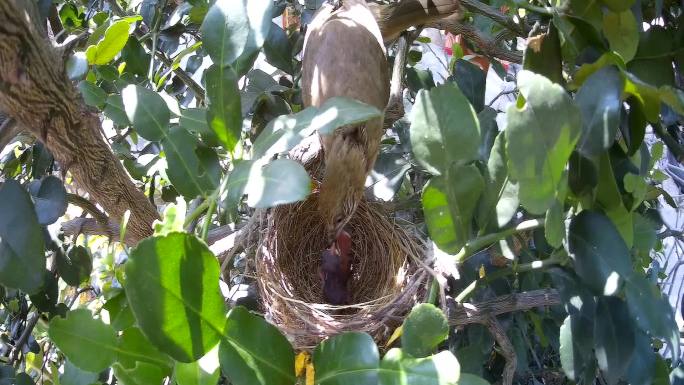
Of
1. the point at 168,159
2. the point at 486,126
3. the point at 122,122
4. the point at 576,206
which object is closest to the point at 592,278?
the point at 576,206

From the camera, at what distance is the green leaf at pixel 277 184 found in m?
0.36

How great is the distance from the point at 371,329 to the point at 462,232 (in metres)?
0.25

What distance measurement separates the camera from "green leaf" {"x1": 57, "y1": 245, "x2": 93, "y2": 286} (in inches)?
31.0

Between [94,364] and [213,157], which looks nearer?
[94,364]

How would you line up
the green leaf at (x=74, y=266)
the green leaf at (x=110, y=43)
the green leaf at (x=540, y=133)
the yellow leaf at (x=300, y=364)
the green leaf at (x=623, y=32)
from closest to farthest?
1. the green leaf at (x=540, y=133)
2. the green leaf at (x=623, y=32)
3. the yellow leaf at (x=300, y=364)
4. the green leaf at (x=110, y=43)
5. the green leaf at (x=74, y=266)

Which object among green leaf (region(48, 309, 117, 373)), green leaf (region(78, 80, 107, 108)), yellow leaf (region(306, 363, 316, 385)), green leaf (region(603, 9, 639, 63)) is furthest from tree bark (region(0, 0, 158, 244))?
green leaf (region(603, 9, 639, 63))

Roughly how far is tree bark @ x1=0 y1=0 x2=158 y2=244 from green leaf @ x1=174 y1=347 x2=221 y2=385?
288mm

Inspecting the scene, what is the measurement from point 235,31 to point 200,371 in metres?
0.25

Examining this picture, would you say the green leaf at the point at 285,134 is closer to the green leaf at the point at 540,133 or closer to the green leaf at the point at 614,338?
the green leaf at the point at 540,133

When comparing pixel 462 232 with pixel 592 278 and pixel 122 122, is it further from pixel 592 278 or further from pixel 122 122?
pixel 122 122

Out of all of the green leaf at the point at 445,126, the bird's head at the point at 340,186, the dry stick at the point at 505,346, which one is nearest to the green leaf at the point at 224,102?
the green leaf at the point at 445,126

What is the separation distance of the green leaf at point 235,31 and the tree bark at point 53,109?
0.49ft

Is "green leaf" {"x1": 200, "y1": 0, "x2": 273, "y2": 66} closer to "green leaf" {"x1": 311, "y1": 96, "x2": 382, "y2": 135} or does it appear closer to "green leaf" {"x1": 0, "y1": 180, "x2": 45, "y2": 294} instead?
"green leaf" {"x1": 311, "y1": 96, "x2": 382, "y2": 135}

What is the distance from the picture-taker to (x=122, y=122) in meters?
0.62
